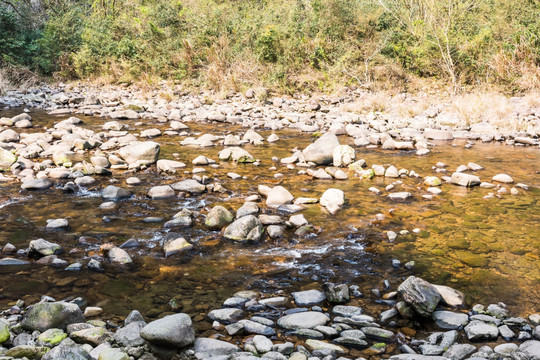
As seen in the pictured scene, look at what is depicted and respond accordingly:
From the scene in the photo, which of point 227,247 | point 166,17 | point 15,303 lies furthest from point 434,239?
point 166,17

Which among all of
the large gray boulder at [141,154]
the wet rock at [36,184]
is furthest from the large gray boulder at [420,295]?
the large gray boulder at [141,154]

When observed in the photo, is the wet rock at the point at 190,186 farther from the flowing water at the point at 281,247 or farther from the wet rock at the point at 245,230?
the wet rock at the point at 245,230

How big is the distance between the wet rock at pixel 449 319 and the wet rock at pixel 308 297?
2.74ft

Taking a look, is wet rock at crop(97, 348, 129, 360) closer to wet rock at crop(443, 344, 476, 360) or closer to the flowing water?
the flowing water

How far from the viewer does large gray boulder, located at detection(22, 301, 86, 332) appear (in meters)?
2.90

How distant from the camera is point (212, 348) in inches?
110

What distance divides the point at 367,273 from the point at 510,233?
2097mm

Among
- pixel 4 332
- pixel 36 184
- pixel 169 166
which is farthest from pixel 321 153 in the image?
pixel 4 332

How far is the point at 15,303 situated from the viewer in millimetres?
3352

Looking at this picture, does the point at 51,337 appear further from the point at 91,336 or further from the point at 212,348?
the point at 212,348

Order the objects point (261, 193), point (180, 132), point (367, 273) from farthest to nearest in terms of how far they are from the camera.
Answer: point (180, 132) → point (261, 193) → point (367, 273)

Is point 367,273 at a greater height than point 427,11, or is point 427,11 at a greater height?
point 427,11

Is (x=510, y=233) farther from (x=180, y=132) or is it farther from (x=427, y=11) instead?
(x=427, y=11)

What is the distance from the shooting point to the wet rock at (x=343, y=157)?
7.83 metres
